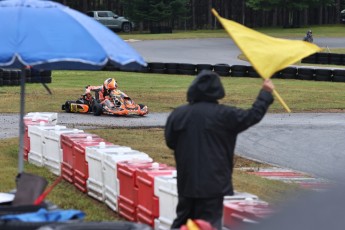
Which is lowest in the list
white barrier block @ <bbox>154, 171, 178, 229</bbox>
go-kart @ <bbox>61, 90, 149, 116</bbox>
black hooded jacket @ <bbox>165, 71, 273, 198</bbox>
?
go-kart @ <bbox>61, 90, 149, 116</bbox>

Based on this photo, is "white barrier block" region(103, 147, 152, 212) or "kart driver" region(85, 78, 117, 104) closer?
"white barrier block" region(103, 147, 152, 212)

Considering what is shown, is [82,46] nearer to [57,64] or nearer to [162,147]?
[57,64]

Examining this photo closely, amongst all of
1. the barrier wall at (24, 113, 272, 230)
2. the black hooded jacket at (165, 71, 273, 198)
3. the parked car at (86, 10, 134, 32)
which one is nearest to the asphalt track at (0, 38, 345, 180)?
the barrier wall at (24, 113, 272, 230)

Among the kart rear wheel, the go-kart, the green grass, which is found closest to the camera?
the go-kart

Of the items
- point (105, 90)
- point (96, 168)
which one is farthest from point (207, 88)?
point (105, 90)

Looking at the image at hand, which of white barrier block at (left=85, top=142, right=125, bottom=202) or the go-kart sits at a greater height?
white barrier block at (left=85, top=142, right=125, bottom=202)

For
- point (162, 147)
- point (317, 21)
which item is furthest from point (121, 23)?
point (162, 147)

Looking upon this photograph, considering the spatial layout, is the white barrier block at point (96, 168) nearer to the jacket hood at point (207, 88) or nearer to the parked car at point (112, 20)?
the jacket hood at point (207, 88)

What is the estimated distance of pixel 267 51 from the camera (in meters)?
7.39

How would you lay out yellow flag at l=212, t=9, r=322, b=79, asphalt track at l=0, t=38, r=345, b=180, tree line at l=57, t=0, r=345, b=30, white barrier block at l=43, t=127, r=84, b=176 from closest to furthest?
yellow flag at l=212, t=9, r=322, b=79
white barrier block at l=43, t=127, r=84, b=176
asphalt track at l=0, t=38, r=345, b=180
tree line at l=57, t=0, r=345, b=30

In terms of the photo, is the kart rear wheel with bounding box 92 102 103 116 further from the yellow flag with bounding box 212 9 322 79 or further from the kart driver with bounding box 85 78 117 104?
the yellow flag with bounding box 212 9 322 79

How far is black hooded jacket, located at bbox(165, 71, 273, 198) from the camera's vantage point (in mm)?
7172

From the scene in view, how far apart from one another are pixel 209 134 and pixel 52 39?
163 cm

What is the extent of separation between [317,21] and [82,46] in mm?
70470
